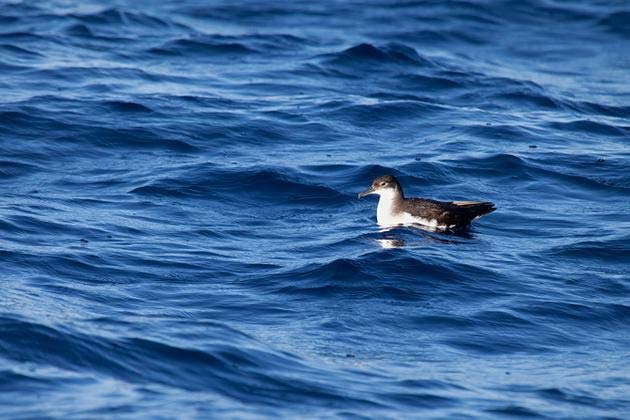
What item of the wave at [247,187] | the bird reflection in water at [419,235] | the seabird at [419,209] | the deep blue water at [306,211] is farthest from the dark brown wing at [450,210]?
the wave at [247,187]

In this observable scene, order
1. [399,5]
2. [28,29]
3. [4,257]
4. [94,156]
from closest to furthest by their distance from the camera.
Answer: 1. [4,257]
2. [94,156]
3. [28,29]
4. [399,5]

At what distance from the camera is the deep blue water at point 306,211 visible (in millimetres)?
10039

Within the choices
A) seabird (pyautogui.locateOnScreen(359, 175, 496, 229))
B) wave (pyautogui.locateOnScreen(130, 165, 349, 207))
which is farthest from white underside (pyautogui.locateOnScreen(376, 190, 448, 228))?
wave (pyautogui.locateOnScreen(130, 165, 349, 207))

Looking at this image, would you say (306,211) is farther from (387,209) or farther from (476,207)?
(476,207)

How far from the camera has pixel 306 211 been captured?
16.4 meters

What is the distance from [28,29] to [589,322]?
17.3m

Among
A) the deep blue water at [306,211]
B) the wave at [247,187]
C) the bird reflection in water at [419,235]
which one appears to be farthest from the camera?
the wave at [247,187]

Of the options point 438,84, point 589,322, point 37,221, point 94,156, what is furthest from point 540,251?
point 438,84

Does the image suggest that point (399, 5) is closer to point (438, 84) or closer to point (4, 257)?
point (438, 84)

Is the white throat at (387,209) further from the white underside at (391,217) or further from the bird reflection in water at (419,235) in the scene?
the bird reflection in water at (419,235)

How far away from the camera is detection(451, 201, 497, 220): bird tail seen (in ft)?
50.7

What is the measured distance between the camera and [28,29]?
26.1 m

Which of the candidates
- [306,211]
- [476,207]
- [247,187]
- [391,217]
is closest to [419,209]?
[391,217]

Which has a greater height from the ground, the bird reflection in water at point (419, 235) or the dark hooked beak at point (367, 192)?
the dark hooked beak at point (367, 192)
